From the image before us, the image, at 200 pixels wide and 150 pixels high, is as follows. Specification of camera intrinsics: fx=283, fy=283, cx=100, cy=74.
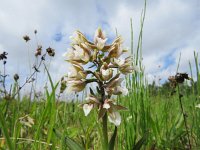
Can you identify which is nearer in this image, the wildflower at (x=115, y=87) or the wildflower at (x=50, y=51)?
the wildflower at (x=115, y=87)

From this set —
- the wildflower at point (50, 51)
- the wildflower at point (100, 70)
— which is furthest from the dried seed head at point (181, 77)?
the wildflower at point (50, 51)

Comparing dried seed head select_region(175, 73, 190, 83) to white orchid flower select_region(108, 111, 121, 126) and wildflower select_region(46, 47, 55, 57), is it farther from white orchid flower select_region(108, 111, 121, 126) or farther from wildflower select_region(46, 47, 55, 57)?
wildflower select_region(46, 47, 55, 57)

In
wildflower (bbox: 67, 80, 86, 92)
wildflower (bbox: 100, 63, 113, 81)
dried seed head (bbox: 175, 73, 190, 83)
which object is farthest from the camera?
dried seed head (bbox: 175, 73, 190, 83)

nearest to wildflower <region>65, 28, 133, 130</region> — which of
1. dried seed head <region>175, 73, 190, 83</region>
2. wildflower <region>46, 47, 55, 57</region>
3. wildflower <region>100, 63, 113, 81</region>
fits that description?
wildflower <region>100, 63, 113, 81</region>

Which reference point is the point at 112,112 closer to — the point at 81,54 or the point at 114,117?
the point at 114,117

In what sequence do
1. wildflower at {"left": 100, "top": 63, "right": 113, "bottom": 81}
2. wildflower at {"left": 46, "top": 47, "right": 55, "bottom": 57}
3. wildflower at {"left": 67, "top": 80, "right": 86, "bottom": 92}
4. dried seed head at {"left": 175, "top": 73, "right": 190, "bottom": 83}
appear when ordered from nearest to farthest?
wildflower at {"left": 100, "top": 63, "right": 113, "bottom": 81} < wildflower at {"left": 67, "top": 80, "right": 86, "bottom": 92} < dried seed head at {"left": 175, "top": 73, "right": 190, "bottom": 83} < wildflower at {"left": 46, "top": 47, "right": 55, "bottom": 57}

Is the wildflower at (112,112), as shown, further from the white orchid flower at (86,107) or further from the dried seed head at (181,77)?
the dried seed head at (181,77)

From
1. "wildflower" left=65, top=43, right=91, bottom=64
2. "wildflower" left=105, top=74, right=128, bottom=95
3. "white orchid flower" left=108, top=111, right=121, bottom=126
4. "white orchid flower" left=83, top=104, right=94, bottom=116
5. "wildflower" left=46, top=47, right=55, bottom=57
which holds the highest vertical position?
"wildflower" left=46, top=47, right=55, bottom=57

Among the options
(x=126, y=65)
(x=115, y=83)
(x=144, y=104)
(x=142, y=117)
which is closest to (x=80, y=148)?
(x=115, y=83)

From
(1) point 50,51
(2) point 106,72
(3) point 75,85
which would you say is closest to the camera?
(2) point 106,72

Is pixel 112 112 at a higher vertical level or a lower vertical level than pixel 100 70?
lower

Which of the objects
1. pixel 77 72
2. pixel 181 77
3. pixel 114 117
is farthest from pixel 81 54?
pixel 181 77

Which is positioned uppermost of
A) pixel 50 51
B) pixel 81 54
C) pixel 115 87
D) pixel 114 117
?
pixel 50 51
